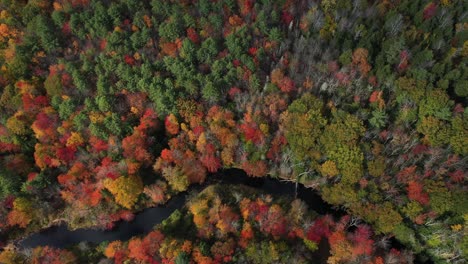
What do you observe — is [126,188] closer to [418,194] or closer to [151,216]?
[151,216]

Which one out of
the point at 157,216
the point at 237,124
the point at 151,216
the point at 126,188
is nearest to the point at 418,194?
the point at 237,124

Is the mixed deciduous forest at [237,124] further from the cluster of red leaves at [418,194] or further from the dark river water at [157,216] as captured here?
the dark river water at [157,216]

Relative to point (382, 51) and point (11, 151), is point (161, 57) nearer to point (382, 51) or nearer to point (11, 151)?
point (11, 151)

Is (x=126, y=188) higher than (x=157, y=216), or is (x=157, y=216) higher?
(x=126, y=188)

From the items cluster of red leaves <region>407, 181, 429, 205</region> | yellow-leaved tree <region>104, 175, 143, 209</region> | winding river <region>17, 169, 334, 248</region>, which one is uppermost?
cluster of red leaves <region>407, 181, 429, 205</region>

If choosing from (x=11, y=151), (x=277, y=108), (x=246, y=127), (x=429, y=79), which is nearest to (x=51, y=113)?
(x=11, y=151)

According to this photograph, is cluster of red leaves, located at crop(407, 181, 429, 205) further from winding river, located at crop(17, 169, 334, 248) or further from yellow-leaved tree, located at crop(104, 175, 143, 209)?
yellow-leaved tree, located at crop(104, 175, 143, 209)

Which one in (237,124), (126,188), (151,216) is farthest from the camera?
(237,124)

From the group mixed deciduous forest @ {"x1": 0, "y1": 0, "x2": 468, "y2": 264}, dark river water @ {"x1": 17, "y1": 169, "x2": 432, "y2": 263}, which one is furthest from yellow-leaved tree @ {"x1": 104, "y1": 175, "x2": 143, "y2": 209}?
dark river water @ {"x1": 17, "y1": 169, "x2": 432, "y2": 263}
